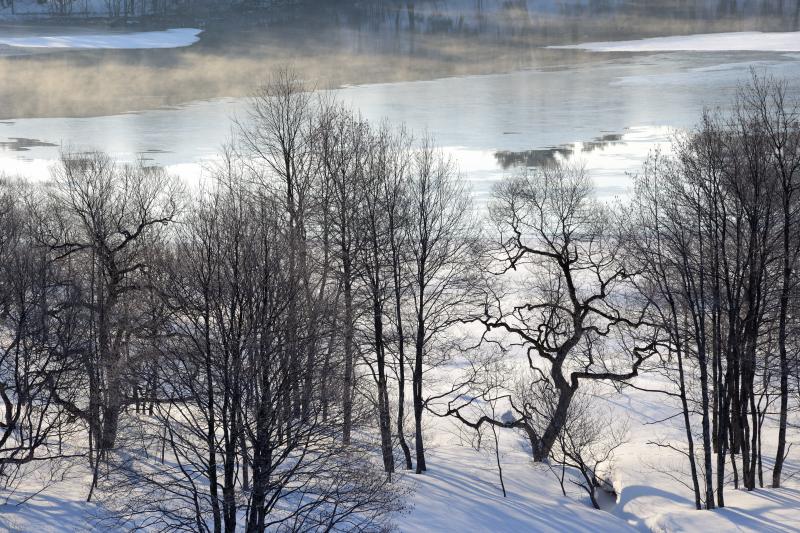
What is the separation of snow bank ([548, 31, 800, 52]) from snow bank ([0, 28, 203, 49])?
238 ft

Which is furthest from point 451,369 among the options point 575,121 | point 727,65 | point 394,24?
point 394,24

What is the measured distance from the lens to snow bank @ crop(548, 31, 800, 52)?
127062 millimetres

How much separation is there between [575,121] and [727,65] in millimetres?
42633

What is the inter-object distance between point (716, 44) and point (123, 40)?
332ft

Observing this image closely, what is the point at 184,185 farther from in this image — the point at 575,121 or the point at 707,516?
the point at 575,121

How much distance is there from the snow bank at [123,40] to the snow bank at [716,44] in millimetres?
72645

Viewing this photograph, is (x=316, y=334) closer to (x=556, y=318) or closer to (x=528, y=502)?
(x=528, y=502)

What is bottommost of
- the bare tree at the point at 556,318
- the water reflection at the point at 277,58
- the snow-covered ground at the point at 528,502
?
the snow-covered ground at the point at 528,502

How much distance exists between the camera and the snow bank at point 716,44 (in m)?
127

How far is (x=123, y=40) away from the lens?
154 meters

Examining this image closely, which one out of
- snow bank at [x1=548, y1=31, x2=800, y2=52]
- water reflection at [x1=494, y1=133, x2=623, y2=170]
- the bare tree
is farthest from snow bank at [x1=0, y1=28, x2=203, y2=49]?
the bare tree

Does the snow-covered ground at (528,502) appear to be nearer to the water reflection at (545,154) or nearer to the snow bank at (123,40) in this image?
the water reflection at (545,154)

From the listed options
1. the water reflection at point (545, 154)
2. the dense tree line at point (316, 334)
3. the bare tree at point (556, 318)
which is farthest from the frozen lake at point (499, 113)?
the dense tree line at point (316, 334)

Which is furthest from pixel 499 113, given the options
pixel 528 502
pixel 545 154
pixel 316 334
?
pixel 316 334
